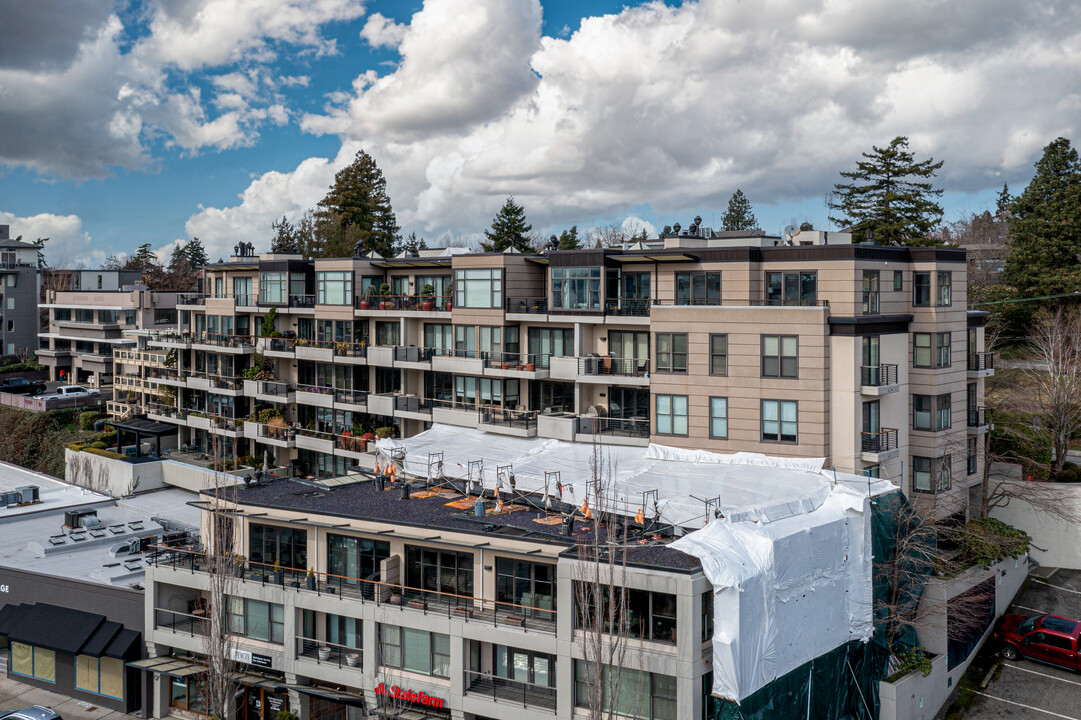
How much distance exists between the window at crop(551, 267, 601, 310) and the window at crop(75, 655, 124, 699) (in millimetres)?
28453

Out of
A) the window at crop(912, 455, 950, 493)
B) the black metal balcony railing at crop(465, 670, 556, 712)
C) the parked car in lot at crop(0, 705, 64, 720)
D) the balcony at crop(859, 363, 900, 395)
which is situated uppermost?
the balcony at crop(859, 363, 900, 395)

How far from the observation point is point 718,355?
4347 cm

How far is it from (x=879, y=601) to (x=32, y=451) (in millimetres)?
77212

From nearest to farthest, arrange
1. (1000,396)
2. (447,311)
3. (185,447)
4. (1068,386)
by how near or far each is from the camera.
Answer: (1068,386) → (447,311) → (1000,396) → (185,447)

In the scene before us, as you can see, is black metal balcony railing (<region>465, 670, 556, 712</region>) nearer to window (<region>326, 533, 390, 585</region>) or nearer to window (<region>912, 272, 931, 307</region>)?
window (<region>326, 533, 390, 585</region>)

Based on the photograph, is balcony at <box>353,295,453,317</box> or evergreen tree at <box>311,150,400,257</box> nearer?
balcony at <box>353,295,453,317</box>

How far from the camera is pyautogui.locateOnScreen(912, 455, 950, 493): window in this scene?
145ft

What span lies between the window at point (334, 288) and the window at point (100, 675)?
28505 millimetres

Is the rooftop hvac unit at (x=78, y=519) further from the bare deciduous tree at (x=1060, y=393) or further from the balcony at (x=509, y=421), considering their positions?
the bare deciduous tree at (x=1060, y=393)

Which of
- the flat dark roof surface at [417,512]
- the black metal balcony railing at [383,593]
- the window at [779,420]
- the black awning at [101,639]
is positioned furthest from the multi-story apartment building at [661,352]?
the black awning at [101,639]

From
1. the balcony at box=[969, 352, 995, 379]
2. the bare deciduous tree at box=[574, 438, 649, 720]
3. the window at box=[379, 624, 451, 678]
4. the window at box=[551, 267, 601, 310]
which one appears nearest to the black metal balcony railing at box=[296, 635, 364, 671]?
the window at box=[379, 624, 451, 678]

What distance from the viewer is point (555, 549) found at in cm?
3319

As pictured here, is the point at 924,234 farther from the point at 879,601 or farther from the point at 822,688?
the point at 822,688

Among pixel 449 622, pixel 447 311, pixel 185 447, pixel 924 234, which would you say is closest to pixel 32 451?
pixel 185 447
